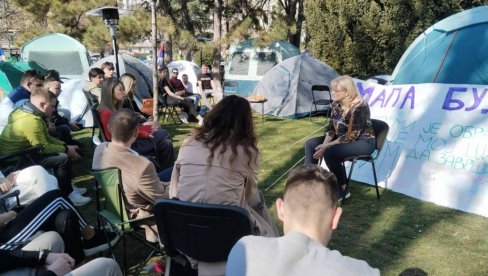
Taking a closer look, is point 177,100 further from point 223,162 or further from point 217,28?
point 223,162

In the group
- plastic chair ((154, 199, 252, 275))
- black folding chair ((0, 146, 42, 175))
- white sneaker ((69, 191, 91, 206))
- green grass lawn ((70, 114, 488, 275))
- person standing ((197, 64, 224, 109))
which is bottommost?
white sneaker ((69, 191, 91, 206))

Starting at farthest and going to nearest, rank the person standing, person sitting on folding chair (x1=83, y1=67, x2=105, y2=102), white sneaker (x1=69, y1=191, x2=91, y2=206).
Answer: the person standing
person sitting on folding chair (x1=83, y1=67, x2=105, y2=102)
white sneaker (x1=69, y1=191, x2=91, y2=206)

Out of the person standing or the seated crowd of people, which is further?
the person standing

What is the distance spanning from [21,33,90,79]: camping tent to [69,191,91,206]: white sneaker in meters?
A: 9.89

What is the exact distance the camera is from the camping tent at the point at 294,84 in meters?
10.8

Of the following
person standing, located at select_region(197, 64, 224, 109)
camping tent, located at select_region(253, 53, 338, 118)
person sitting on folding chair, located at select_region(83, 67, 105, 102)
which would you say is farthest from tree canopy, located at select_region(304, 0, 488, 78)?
person sitting on folding chair, located at select_region(83, 67, 105, 102)

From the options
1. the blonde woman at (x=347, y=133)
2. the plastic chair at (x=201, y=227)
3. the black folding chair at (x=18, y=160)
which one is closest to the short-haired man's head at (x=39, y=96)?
the black folding chair at (x=18, y=160)

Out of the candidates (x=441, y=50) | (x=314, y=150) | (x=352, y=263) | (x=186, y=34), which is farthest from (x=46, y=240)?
(x=186, y=34)

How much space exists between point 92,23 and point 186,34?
398 cm

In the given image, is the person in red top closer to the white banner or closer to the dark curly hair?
the white banner

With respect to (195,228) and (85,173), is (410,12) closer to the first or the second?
(85,173)

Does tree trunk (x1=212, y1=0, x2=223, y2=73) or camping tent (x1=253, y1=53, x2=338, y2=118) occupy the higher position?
tree trunk (x1=212, y1=0, x2=223, y2=73)

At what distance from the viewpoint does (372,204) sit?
4621mm

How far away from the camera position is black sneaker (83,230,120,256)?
3012 millimetres
